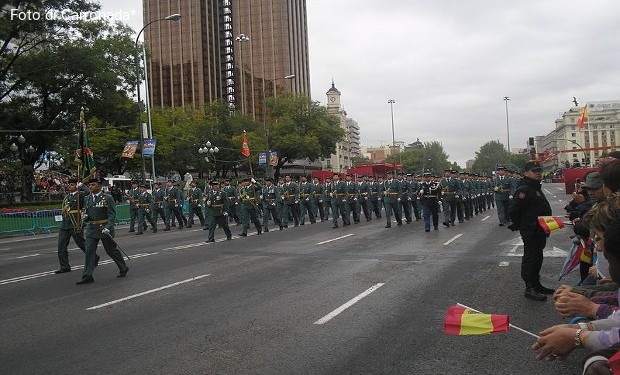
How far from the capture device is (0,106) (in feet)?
107

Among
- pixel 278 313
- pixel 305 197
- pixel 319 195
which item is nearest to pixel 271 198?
pixel 305 197

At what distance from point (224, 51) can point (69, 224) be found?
106107 mm

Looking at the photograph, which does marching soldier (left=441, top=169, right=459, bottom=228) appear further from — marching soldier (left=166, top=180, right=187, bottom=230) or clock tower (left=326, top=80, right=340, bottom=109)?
clock tower (left=326, top=80, right=340, bottom=109)

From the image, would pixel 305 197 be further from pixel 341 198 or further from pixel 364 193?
pixel 341 198

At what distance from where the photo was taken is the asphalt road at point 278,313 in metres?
4.89

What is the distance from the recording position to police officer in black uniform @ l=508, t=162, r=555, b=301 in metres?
7.04

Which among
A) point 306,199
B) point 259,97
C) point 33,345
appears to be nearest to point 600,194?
point 33,345

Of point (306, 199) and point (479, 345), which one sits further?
point (306, 199)

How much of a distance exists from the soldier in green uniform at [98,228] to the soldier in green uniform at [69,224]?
126cm

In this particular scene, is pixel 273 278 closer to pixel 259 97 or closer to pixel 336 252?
pixel 336 252

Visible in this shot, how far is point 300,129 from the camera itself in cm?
6272

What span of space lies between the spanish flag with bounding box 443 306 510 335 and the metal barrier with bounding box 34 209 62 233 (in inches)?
941

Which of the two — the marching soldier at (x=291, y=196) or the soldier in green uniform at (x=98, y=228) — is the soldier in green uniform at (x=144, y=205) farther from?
the soldier in green uniform at (x=98, y=228)

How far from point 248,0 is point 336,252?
10709 cm
